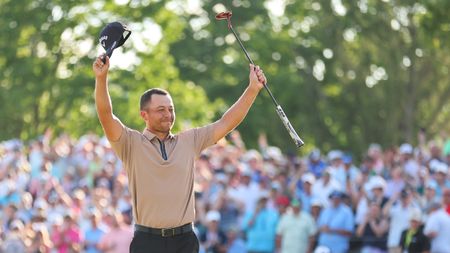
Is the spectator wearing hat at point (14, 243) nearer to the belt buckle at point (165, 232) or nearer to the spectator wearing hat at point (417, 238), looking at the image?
the spectator wearing hat at point (417, 238)

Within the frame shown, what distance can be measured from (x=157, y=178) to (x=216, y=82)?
34321 mm

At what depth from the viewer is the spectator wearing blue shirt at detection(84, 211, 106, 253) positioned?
20453 millimetres

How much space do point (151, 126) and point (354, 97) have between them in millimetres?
31041

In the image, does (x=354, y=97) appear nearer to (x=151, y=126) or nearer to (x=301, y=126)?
(x=301, y=126)

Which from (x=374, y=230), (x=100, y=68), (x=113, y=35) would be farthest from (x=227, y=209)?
(x=100, y=68)

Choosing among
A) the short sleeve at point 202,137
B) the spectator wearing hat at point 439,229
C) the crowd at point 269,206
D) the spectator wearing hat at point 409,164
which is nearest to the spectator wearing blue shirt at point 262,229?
the crowd at point 269,206

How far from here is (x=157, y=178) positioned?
9.98m

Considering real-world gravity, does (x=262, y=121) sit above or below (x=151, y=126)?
below

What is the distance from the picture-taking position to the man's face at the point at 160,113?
10.1 metres

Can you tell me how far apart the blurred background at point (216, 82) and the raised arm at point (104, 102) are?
12020mm

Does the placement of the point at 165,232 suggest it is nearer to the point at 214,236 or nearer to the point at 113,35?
the point at 113,35

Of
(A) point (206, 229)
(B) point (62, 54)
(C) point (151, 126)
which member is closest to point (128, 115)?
(B) point (62, 54)

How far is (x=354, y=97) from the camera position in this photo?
134 ft

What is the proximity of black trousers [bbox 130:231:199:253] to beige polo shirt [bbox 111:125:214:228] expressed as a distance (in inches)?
3.7
